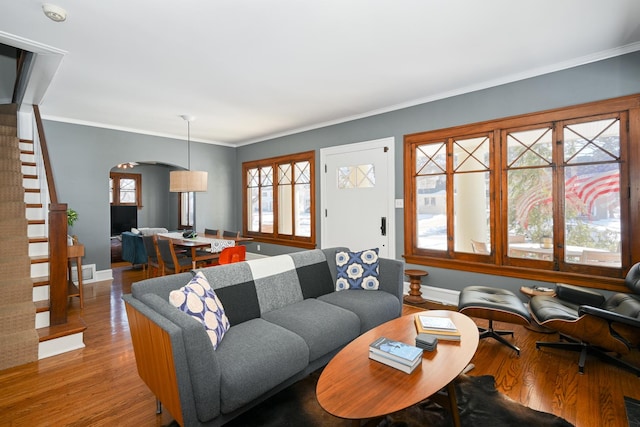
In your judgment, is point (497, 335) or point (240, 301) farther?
point (497, 335)

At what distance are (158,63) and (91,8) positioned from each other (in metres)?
0.83

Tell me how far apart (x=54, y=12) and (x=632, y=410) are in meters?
4.48

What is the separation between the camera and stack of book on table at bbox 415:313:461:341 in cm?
191

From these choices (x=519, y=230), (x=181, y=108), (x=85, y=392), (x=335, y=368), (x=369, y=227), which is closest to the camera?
(x=335, y=368)

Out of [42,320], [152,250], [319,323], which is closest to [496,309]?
[319,323]

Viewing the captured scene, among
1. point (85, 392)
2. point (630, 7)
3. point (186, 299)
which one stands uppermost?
point (630, 7)

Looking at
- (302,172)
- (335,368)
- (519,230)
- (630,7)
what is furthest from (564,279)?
(302,172)

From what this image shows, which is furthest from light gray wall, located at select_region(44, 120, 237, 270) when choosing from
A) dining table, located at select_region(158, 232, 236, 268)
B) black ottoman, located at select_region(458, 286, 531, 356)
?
black ottoman, located at select_region(458, 286, 531, 356)

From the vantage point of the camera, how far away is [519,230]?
340 cm

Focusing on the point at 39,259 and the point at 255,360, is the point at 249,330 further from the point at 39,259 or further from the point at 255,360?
the point at 39,259

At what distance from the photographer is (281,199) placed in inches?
237

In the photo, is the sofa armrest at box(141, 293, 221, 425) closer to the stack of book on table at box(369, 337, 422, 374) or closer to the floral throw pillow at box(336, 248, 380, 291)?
the stack of book on table at box(369, 337, 422, 374)

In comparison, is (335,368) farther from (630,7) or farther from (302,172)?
(302,172)

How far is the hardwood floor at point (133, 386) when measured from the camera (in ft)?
6.10
